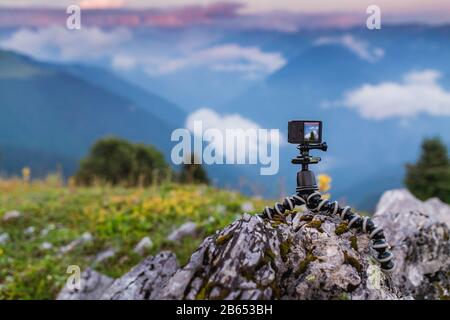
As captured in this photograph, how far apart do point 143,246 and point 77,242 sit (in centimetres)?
160

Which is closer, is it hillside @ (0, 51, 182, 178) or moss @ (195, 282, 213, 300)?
moss @ (195, 282, 213, 300)

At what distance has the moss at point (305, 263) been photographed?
4.30 meters

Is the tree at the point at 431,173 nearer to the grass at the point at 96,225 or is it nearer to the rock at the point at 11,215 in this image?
the grass at the point at 96,225

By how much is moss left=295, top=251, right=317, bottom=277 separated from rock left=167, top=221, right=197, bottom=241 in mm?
6388

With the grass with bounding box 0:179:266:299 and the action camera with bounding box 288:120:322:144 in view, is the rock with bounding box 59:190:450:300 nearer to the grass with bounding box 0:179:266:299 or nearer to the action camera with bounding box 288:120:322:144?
the action camera with bounding box 288:120:322:144

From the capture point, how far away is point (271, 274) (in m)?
4.07

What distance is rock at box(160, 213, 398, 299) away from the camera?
3965mm

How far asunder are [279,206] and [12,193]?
12.2 m

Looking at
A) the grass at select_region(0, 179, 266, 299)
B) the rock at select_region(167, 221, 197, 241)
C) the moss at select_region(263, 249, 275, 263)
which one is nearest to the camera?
the moss at select_region(263, 249, 275, 263)

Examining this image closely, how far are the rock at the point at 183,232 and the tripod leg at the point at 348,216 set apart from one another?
232 inches

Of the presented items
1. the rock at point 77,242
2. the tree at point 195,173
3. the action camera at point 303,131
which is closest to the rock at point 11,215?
the rock at point 77,242

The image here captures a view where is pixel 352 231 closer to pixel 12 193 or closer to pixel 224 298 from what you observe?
pixel 224 298

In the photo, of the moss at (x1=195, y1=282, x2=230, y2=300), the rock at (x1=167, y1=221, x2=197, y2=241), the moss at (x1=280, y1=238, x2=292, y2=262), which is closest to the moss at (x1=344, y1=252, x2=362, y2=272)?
the moss at (x1=280, y1=238, x2=292, y2=262)

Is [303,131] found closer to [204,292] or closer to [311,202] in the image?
[311,202]
